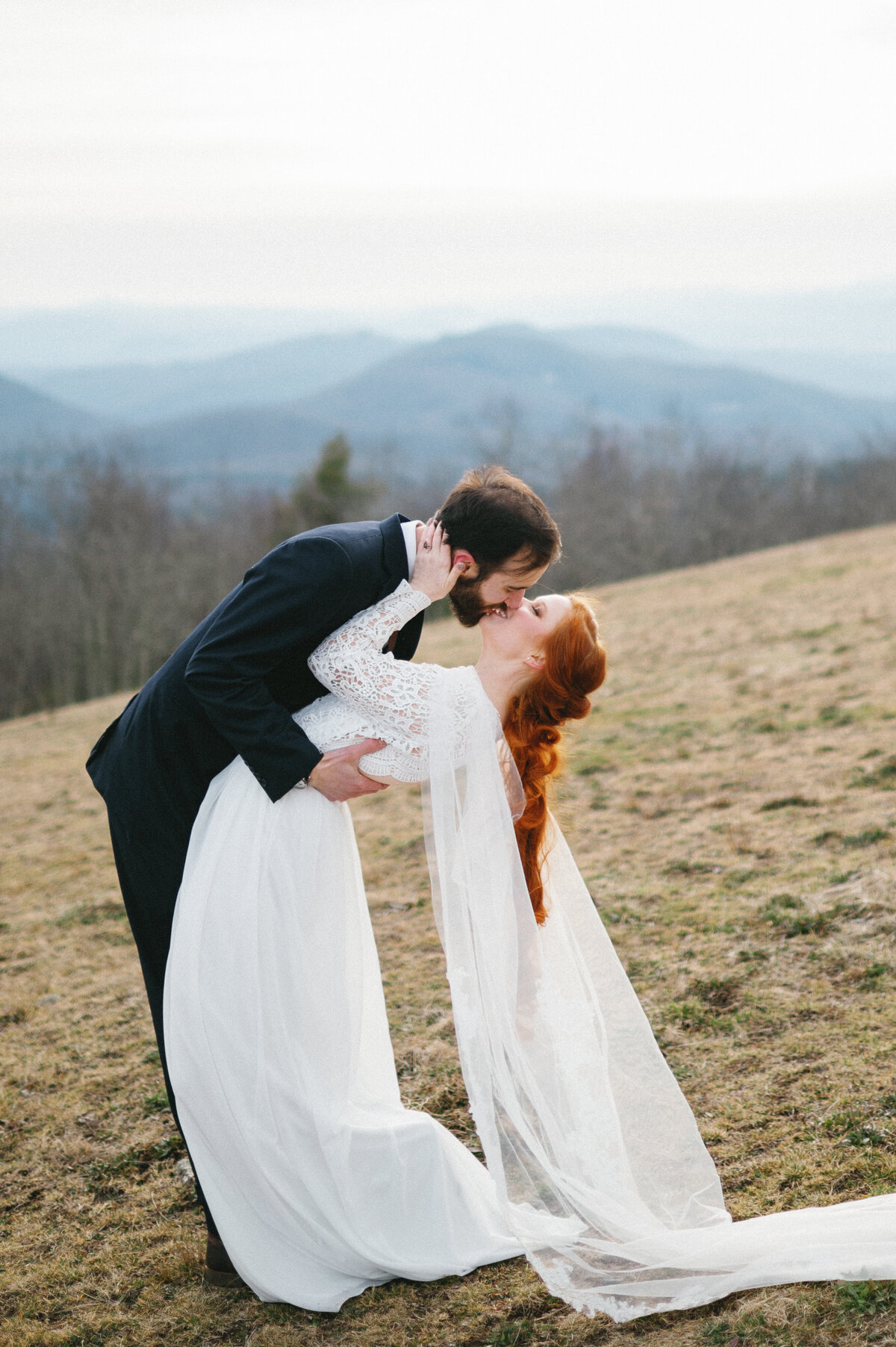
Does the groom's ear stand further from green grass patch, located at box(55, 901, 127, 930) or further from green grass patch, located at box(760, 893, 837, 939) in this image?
green grass patch, located at box(55, 901, 127, 930)

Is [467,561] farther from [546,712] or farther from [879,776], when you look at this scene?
[879,776]

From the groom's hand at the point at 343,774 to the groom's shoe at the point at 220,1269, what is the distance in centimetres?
158

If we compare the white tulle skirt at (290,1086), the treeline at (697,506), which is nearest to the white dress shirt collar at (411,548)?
the white tulle skirt at (290,1086)

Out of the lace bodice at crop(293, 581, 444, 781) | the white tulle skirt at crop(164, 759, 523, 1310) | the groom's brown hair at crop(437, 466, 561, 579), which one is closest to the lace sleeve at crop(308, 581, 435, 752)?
the lace bodice at crop(293, 581, 444, 781)

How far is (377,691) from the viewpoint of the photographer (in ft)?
9.89

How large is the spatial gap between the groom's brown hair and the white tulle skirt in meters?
0.88

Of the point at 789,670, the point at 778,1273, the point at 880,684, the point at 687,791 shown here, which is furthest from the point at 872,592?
the point at 778,1273

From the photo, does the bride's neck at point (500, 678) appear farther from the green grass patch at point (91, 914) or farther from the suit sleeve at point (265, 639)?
the green grass patch at point (91, 914)

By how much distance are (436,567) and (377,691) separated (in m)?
0.39

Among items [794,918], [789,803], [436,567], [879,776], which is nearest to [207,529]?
[789,803]

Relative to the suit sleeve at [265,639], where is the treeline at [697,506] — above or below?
below

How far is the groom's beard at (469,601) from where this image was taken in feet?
9.93

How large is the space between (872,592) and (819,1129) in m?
12.1

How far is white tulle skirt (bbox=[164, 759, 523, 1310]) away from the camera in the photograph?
3.07m
